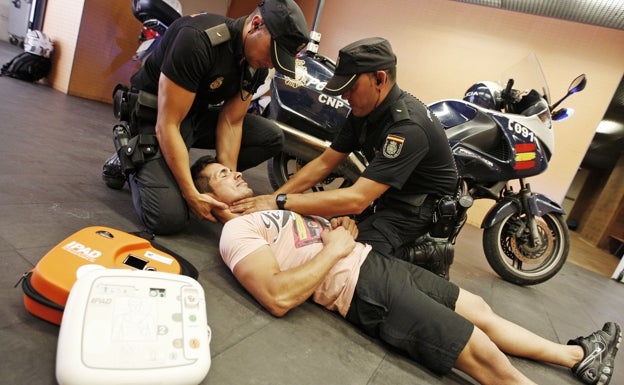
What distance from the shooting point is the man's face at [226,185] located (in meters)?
1.67

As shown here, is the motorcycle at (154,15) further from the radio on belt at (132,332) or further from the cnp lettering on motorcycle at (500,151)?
the radio on belt at (132,332)

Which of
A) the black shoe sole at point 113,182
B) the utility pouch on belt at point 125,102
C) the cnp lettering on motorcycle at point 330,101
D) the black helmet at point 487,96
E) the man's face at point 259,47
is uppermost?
the black helmet at point 487,96

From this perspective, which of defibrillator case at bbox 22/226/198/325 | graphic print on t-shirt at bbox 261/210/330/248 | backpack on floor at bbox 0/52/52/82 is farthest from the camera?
backpack on floor at bbox 0/52/52/82

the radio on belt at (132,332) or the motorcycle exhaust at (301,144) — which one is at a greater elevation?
the motorcycle exhaust at (301,144)

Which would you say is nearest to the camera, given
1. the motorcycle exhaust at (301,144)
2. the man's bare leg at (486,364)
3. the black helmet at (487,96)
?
the man's bare leg at (486,364)

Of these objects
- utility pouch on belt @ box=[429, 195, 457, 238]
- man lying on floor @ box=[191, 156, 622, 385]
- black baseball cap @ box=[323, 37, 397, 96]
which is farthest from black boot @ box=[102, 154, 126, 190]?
utility pouch on belt @ box=[429, 195, 457, 238]

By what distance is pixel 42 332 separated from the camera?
0.88 m

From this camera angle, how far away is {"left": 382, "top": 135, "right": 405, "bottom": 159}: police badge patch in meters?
1.53

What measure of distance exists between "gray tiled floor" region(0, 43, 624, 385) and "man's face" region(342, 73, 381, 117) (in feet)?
3.05

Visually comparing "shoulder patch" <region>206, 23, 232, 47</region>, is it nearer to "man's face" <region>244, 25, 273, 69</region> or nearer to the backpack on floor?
"man's face" <region>244, 25, 273, 69</region>

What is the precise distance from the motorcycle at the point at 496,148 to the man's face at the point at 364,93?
67 cm

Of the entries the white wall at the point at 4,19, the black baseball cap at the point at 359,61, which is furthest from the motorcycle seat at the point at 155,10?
the white wall at the point at 4,19

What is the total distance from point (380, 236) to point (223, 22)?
4.14ft

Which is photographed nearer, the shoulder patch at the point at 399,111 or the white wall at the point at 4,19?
the shoulder patch at the point at 399,111
